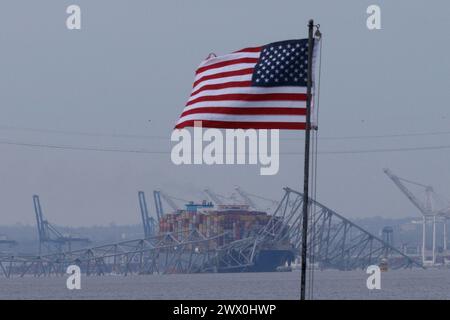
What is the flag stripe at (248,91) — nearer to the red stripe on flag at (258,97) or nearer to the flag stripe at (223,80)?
the red stripe on flag at (258,97)

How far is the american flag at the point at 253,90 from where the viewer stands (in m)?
24.9

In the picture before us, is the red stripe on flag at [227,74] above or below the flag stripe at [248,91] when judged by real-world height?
above

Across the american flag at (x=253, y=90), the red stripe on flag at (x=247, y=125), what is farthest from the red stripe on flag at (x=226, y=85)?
the red stripe on flag at (x=247, y=125)

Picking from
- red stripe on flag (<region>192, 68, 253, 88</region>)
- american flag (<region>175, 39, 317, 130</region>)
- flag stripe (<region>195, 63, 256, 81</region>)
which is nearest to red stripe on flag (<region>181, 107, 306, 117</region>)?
american flag (<region>175, 39, 317, 130</region>)

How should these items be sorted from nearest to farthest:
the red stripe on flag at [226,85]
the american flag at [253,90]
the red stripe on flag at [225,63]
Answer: the american flag at [253,90] → the red stripe on flag at [226,85] → the red stripe on flag at [225,63]

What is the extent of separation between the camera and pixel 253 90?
1017 inches

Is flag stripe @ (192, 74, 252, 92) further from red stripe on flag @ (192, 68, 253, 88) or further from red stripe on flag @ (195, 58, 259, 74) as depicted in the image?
red stripe on flag @ (195, 58, 259, 74)

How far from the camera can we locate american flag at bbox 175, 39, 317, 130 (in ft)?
81.8

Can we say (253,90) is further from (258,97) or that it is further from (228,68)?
(228,68)
